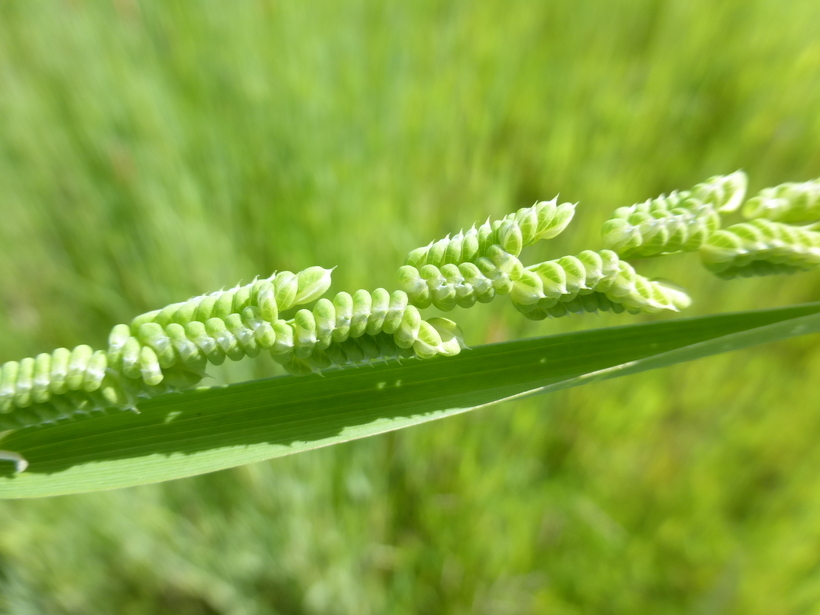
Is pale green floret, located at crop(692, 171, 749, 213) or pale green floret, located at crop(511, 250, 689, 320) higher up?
pale green floret, located at crop(692, 171, 749, 213)

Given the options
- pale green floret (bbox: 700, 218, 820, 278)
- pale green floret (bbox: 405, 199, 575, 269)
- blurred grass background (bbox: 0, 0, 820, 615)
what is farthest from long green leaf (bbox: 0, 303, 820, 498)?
blurred grass background (bbox: 0, 0, 820, 615)

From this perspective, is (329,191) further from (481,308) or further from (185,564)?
(185,564)

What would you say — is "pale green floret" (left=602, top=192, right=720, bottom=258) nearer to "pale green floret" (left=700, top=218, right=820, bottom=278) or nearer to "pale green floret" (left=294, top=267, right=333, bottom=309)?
"pale green floret" (left=700, top=218, right=820, bottom=278)

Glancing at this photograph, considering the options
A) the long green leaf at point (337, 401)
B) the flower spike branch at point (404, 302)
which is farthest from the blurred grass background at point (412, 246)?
the flower spike branch at point (404, 302)

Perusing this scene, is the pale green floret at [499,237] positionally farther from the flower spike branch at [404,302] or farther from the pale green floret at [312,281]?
the pale green floret at [312,281]

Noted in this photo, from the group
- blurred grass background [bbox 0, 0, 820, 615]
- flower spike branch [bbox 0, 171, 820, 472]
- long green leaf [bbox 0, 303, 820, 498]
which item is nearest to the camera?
flower spike branch [bbox 0, 171, 820, 472]

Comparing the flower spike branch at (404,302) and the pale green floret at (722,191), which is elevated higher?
the pale green floret at (722,191)
